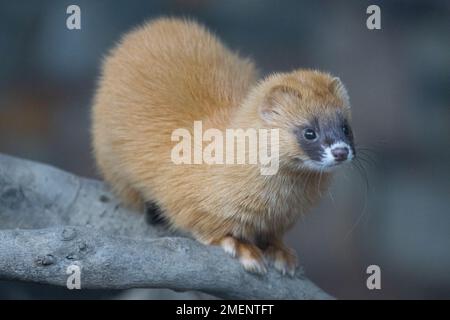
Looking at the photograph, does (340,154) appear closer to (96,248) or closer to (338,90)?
(338,90)

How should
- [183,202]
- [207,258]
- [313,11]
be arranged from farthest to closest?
[313,11] < [183,202] < [207,258]

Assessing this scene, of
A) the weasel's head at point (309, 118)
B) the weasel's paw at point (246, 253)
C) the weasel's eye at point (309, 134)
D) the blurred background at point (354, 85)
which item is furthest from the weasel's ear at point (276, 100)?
the blurred background at point (354, 85)

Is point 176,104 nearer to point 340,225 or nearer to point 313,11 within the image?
point 313,11

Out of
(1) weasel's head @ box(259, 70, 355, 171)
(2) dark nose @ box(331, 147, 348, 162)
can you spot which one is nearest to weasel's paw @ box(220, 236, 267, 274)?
(1) weasel's head @ box(259, 70, 355, 171)

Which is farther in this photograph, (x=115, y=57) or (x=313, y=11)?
(x=313, y=11)

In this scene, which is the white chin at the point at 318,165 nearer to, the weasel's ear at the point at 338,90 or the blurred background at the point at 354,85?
the weasel's ear at the point at 338,90
